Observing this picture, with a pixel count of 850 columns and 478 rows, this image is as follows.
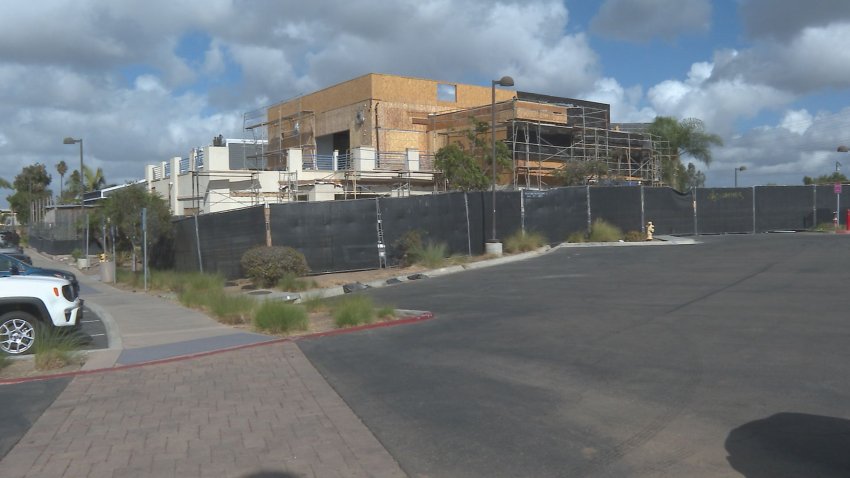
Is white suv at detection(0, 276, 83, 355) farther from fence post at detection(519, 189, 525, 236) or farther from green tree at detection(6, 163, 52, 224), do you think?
green tree at detection(6, 163, 52, 224)

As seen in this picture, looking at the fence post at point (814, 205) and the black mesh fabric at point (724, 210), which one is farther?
the fence post at point (814, 205)

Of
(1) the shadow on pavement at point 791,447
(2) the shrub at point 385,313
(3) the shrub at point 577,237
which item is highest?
(3) the shrub at point 577,237

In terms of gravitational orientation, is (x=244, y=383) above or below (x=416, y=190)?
below

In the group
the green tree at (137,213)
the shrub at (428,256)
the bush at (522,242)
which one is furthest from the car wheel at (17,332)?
the bush at (522,242)

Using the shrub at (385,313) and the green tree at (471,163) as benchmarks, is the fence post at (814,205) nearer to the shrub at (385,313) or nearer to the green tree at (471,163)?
the green tree at (471,163)

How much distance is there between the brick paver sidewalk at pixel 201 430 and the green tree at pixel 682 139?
51.2 metres

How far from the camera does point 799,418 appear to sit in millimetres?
6801

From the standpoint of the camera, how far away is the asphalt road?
244 inches

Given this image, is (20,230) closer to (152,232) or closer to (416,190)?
(416,190)

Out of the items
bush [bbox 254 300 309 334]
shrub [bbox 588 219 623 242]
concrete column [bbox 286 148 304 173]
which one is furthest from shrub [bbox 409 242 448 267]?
concrete column [bbox 286 148 304 173]

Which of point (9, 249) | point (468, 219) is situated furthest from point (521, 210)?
point (9, 249)

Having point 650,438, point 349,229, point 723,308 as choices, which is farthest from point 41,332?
point 349,229

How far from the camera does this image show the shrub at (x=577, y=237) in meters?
30.0

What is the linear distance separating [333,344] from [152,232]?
61.6ft
